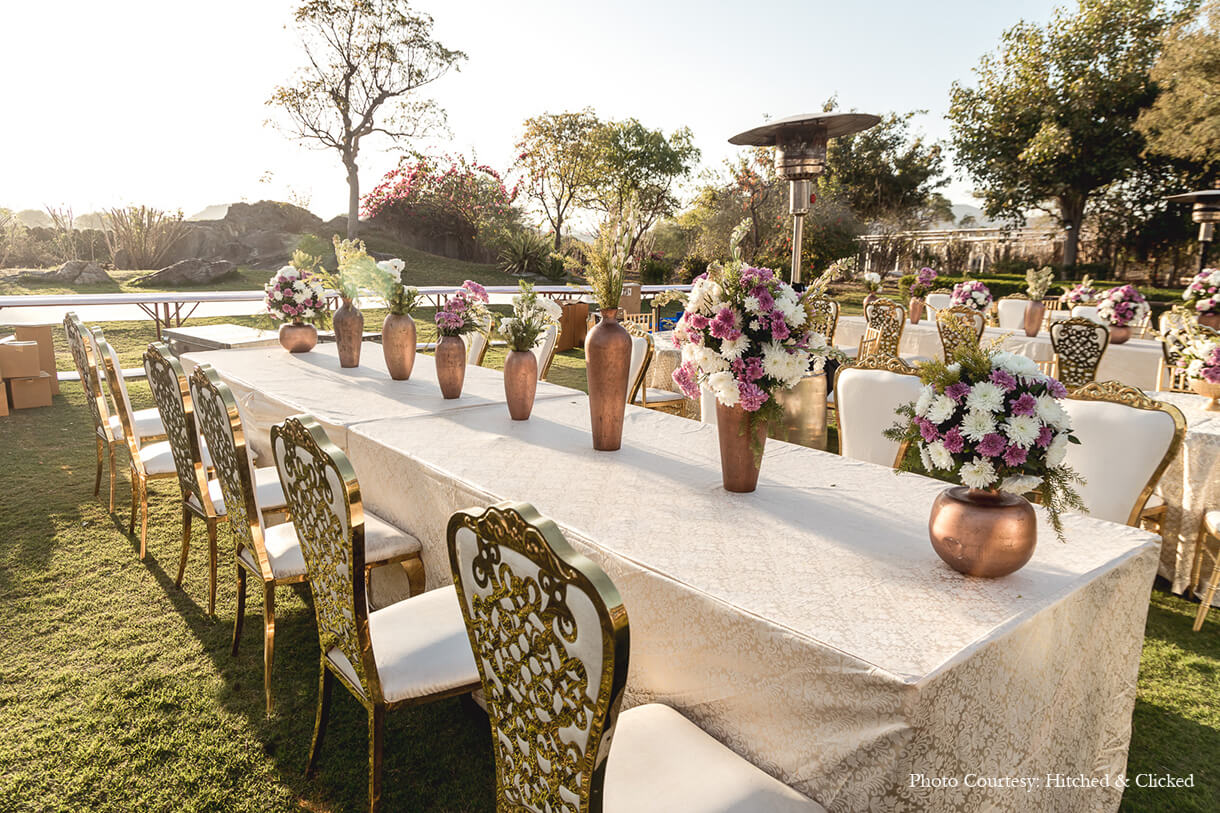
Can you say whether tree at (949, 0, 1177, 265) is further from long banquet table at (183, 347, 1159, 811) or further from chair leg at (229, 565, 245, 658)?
chair leg at (229, 565, 245, 658)

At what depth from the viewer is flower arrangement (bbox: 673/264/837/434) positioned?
1.67m

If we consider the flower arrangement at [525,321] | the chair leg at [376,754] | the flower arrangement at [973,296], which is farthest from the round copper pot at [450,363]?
the flower arrangement at [973,296]

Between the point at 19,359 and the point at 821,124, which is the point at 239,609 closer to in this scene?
the point at 821,124

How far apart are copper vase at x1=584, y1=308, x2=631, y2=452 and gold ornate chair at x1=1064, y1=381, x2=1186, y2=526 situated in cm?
150

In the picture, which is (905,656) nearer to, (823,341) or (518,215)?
(823,341)

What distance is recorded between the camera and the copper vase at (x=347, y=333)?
400 cm

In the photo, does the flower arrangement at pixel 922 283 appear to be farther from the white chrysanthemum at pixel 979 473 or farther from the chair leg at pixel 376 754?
Answer: the chair leg at pixel 376 754

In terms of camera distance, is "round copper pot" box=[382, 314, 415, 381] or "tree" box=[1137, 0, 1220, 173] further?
Result: "tree" box=[1137, 0, 1220, 173]

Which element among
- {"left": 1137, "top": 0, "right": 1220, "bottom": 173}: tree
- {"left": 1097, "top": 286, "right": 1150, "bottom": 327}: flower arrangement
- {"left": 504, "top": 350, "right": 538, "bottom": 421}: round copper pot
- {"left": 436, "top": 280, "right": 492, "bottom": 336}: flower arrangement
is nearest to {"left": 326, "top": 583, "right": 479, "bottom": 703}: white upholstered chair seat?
{"left": 504, "top": 350, "right": 538, "bottom": 421}: round copper pot

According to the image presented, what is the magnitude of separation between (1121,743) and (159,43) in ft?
55.2

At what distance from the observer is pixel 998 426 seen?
4.35 feet

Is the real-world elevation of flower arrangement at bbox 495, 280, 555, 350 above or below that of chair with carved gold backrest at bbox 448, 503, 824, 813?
above

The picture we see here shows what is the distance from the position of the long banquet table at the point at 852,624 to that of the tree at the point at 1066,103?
2217cm

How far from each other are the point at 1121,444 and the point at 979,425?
61.8 inches
